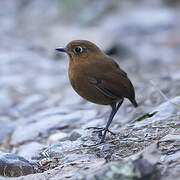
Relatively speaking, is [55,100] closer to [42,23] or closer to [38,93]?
[38,93]

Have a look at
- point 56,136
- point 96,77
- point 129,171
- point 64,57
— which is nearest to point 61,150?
point 96,77

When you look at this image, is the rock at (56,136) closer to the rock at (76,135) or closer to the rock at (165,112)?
the rock at (76,135)

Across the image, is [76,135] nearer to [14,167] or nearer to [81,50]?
[81,50]

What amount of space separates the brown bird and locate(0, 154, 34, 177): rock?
85cm

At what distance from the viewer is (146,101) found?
6895 millimetres

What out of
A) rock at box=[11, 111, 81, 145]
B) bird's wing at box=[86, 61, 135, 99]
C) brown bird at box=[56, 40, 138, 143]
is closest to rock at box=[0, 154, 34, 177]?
brown bird at box=[56, 40, 138, 143]

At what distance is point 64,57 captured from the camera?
10516mm

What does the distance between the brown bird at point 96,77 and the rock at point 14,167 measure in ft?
2.80

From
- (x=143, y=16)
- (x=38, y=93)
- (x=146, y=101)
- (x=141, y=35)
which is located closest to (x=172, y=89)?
(x=146, y=101)

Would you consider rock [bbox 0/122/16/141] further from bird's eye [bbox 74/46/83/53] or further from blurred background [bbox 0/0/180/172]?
bird's eye [bbox 74/46/83/53]

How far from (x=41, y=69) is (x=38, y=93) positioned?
50.2 inches

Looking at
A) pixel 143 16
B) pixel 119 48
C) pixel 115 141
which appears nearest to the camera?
pixel 115 141

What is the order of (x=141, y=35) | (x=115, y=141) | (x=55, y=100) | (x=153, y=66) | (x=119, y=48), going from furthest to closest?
(x=141, y=35)
(x=119, y=48)
(x=153, y=66)
(x=55, y=100)
(x=115, y=141)

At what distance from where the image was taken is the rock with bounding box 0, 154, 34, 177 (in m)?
4.21
